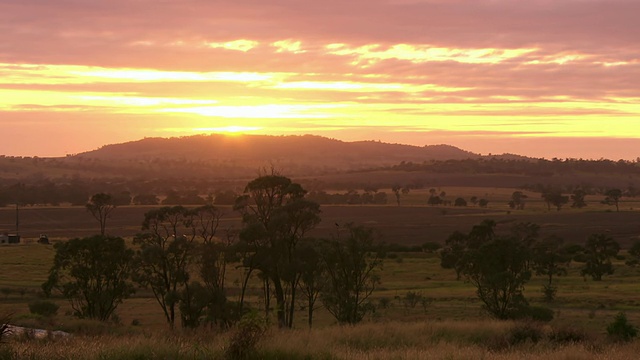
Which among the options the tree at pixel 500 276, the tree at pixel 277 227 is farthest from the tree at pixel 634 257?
the tree at pixel 277 227

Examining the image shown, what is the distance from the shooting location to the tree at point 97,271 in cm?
4741

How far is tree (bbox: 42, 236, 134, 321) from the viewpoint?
4741 centimetres

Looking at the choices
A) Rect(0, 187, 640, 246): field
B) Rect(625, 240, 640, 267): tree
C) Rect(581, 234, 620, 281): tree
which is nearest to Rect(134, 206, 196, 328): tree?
Rect(581, 234, 620, 281): tree

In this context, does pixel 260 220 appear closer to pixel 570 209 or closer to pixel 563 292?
pixel 563 292

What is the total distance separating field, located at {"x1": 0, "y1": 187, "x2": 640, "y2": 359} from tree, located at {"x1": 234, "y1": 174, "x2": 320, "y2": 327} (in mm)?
2900

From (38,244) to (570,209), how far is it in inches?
3668

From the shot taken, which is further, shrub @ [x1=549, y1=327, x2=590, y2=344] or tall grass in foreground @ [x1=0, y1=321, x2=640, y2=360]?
shrub @ [x1=549, y1=327, x2=590, y2=344]

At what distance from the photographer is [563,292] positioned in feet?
196

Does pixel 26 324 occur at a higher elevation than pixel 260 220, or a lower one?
lower

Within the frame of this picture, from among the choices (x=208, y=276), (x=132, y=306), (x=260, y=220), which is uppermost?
(x=260, y=220)

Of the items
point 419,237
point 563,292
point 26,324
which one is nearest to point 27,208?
point 419,237

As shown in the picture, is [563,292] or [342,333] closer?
[342,333]

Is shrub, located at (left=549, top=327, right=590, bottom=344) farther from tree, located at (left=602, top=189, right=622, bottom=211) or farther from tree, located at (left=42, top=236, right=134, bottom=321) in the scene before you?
tree, located at (left=602, top=189, right=622, bottom=211)

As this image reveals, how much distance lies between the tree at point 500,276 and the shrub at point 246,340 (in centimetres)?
3107
